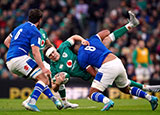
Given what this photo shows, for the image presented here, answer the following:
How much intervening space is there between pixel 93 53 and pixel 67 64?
81 cm

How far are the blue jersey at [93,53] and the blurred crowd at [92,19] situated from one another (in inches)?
301

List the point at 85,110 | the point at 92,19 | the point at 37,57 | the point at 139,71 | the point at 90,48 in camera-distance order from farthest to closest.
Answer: the point at 92,19 → the point at 139,71 → the point at 85,110 → the point at 90,48 → the point at 37,57

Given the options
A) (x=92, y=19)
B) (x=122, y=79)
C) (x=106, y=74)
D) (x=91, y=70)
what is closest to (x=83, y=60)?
(x=91, y=70)

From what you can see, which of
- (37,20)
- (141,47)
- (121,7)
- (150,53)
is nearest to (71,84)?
(141,47)

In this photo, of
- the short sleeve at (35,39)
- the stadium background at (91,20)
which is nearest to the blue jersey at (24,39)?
the short sleeve at (35,39)

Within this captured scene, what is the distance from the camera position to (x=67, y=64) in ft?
30.8

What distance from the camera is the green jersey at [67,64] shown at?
9367mm

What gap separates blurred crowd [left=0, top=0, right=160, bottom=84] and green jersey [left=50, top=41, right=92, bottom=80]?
23.4 feet

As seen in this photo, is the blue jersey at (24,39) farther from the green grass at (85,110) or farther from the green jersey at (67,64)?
the green grass at (85,110)

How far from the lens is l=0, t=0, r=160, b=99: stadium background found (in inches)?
672

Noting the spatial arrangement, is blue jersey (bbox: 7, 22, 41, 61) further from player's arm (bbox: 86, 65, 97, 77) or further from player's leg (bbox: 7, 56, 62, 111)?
player's arm (bbox: 86, 65, 97, 77)

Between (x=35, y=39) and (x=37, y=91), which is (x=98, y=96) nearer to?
(x=37, y=91)

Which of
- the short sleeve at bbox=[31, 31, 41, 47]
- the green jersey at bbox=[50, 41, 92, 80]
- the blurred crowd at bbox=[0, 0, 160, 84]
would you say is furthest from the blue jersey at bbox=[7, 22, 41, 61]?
the blurred crowd at bbox=[0, 0, 160, 84]

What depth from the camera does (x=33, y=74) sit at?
8.80 metres
